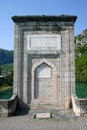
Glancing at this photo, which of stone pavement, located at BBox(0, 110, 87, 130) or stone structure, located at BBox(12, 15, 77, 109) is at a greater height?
stone structure, located at BBox(12, 15, 77, 109)

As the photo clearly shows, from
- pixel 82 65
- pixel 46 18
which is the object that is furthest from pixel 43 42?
pixel 82 65

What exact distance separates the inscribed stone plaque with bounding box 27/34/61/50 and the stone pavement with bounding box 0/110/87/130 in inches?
176

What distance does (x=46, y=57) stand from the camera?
46.1 feet

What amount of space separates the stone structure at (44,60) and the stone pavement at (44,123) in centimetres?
238

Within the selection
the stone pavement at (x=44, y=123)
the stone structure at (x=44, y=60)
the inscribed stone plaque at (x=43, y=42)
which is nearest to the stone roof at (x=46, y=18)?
the stone structure at (x=44, y=60)

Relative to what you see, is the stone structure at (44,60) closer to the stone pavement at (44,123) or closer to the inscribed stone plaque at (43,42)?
the inscribed stone plaque at (43,42)

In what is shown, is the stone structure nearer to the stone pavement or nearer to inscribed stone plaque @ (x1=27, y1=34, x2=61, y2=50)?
inscribed stone plaque @ (x1=27, y1=34, x2=61, y2=50)

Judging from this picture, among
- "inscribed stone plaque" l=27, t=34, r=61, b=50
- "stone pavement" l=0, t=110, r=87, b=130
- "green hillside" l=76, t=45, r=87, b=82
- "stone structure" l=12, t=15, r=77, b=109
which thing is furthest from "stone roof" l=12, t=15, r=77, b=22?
"green hillside" l=76, t=45, r=87, b=82

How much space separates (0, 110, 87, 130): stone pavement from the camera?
9.08 metres

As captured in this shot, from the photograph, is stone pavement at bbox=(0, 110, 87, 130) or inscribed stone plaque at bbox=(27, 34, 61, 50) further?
inscribed stone plaque at bbox=(27, 34, 61, 50)

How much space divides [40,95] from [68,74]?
7.11ft

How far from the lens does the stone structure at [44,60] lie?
1382 cm

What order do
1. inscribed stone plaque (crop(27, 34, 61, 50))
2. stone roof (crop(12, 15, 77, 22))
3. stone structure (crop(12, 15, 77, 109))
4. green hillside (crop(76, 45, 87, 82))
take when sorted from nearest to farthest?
stone structure (crop(12, 15, 77, 109)), stone roof (crop(12, 15, 77, 22)), inscribed stone plaque (crop(27, 34, 61, 50)), green hillside (crop(76, 45, 87, 82))

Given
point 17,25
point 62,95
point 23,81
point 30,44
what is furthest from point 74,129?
point 17,25
